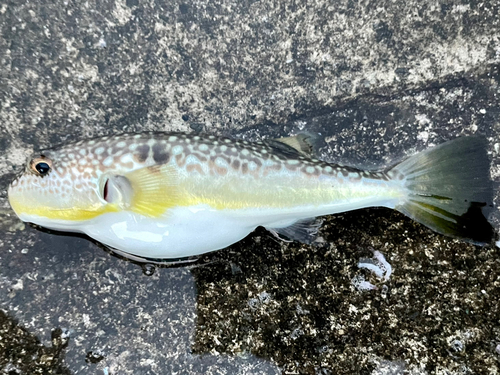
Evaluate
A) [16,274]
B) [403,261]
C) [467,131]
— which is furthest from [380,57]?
[16,274]

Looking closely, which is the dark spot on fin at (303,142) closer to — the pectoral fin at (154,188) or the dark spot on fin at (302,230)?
the dark spot on fin at (302,230)

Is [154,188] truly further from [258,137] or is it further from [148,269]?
[258,137]

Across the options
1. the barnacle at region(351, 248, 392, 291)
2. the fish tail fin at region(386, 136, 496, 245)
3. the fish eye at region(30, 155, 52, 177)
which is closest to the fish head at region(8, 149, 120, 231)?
the fish eye at region(30, 155, 52, 177)

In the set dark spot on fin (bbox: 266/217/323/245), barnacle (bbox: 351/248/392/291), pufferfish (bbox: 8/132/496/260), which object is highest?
pufferfish (bbox: 8/132/496/260)

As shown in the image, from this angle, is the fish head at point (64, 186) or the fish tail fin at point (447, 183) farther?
the fish tail fin at point (447, 183)

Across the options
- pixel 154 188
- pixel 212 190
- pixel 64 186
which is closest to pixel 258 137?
pixel 212 190

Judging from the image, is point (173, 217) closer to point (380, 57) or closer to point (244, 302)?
point (244, 302)

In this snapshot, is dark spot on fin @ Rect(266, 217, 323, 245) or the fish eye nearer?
the fish eye

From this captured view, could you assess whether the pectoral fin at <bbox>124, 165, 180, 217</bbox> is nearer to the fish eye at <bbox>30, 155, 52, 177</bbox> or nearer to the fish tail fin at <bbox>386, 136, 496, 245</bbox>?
the fish eye at <bbox>30, 155, 52, 177</bbox>

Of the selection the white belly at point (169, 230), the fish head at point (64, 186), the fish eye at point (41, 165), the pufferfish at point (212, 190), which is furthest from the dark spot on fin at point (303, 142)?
the fish eye at point (41, 165)
